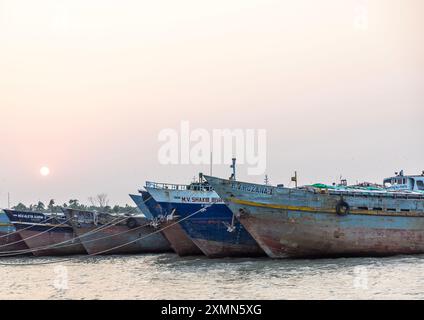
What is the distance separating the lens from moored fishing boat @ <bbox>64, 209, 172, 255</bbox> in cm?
3597

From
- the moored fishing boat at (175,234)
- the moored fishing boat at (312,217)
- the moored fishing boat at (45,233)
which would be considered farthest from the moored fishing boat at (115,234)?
the moored fishing boat at (312,217)

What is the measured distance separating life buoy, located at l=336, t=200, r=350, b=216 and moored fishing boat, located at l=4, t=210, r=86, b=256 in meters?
18.8

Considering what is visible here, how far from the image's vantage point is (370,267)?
2348cm

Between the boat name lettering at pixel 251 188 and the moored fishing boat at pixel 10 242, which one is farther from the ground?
the boat name lettering at pixel 251 188

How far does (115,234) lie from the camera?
36375 millimetres

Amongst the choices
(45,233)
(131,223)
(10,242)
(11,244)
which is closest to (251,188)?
(131,223)

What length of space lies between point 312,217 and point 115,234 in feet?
52.2

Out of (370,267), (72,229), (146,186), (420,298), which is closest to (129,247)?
(72,229)

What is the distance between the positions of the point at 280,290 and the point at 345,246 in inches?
342

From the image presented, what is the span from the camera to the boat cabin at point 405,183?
103 ft

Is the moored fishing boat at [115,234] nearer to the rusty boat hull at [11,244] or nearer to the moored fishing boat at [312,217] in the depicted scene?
the rusty boat hull at [11,244]

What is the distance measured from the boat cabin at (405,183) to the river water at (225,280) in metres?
5.95

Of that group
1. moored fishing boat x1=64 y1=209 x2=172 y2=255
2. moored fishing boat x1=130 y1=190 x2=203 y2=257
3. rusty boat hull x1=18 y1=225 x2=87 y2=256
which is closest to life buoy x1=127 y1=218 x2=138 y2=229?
moored fishing boat x1=64 y1=209 x2=172 y2=255

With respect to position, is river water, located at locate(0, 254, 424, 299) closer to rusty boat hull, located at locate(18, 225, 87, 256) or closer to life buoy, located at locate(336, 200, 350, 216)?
life buoy, located at locate(336, 200, 350, 216)
